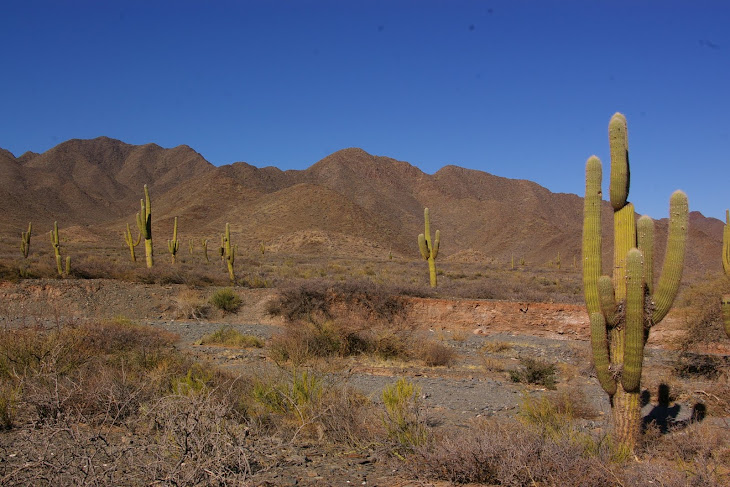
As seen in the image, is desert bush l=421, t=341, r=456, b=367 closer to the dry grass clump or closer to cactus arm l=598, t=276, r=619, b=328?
the dry grass clump

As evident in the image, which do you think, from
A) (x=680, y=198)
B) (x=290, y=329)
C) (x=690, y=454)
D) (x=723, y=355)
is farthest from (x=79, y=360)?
(x=723, y=355)

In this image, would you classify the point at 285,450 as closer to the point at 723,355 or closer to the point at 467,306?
the point at 723,355

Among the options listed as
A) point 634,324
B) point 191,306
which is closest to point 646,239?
point 634,324

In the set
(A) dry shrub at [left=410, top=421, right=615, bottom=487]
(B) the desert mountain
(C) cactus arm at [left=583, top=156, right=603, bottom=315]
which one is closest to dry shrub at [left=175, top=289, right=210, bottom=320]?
(C) cactus arm at [left=583, top=156, right=603, bottom=315]

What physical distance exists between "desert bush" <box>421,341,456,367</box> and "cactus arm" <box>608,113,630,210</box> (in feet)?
21.5

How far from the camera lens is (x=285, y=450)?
218 inches

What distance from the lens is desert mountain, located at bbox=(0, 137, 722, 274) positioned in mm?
75688

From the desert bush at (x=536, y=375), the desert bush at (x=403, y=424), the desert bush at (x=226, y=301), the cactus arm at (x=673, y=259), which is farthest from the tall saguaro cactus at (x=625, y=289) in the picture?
the desert bush at (x=226, y=301)

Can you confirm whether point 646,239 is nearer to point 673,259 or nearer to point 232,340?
point 673,259

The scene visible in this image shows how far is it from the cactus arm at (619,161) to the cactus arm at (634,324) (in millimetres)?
872

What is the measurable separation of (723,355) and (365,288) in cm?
1032

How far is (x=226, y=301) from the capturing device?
2042 cm

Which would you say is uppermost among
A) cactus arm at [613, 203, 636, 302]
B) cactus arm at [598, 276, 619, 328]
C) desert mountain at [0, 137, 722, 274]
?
desert mountain at [0, 137, 722, 274]

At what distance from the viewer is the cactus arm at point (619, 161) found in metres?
6.67
